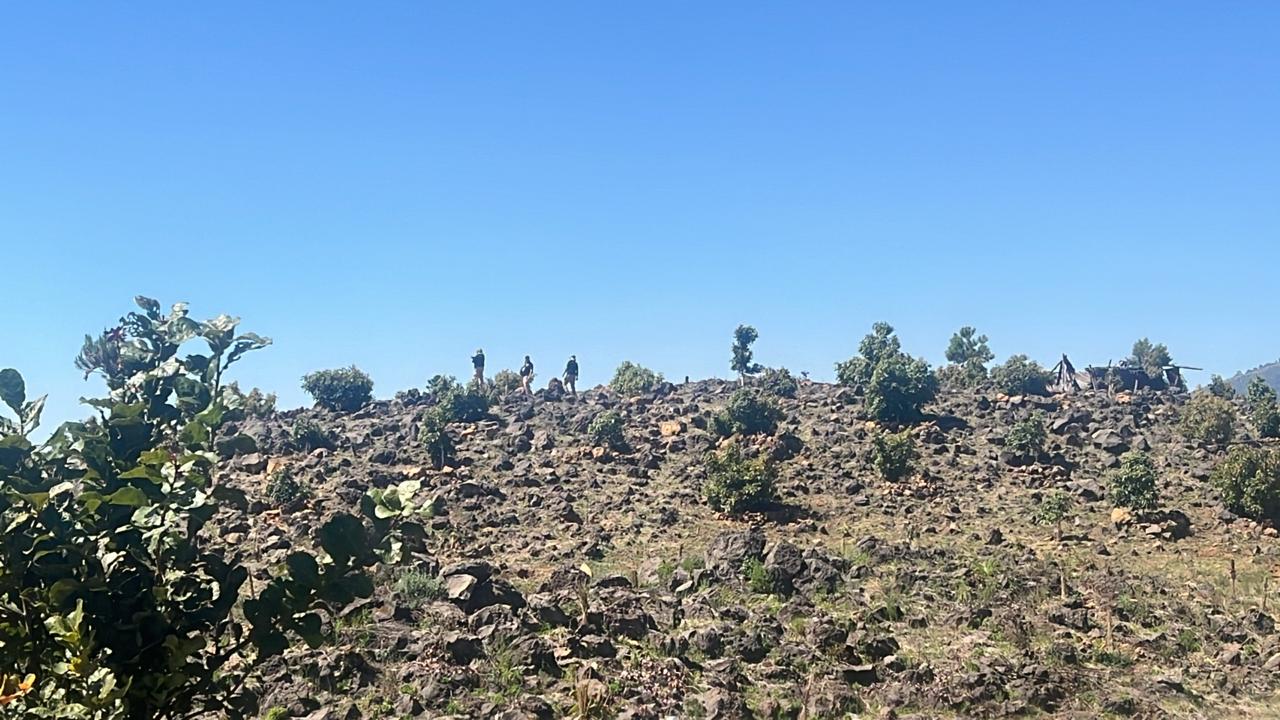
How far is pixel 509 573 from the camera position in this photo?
78.4ft

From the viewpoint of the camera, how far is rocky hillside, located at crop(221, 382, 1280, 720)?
1510 centimetres

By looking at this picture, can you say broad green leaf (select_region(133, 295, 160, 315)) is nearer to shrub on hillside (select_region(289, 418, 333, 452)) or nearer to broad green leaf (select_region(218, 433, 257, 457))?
broad green leaf (select_region(218, 433, 257, 457))

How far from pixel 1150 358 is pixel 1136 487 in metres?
40.2

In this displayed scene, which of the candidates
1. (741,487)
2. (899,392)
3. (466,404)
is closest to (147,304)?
(741,487)

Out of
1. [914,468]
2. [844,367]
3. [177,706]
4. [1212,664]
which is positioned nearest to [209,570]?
[177,706]

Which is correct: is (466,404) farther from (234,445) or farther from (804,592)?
(234,445)

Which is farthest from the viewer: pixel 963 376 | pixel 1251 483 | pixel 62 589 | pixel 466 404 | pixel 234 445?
pixel 963 376

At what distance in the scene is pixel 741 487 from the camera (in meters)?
30.7

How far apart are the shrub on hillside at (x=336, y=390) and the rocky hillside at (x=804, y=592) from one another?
18.5 metres

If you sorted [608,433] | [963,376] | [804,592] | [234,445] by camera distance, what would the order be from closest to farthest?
[234,445]
[804,592]
[608,433]
[963,376]

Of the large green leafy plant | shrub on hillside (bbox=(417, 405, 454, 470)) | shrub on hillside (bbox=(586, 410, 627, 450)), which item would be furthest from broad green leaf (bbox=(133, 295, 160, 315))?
shrub on hillside (bbox=(586, 410, 627, 450))

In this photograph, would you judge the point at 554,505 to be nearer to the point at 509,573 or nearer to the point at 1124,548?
the point at 509,573

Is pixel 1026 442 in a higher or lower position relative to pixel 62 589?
higher

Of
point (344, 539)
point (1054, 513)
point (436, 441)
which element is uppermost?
point (436, 441)
